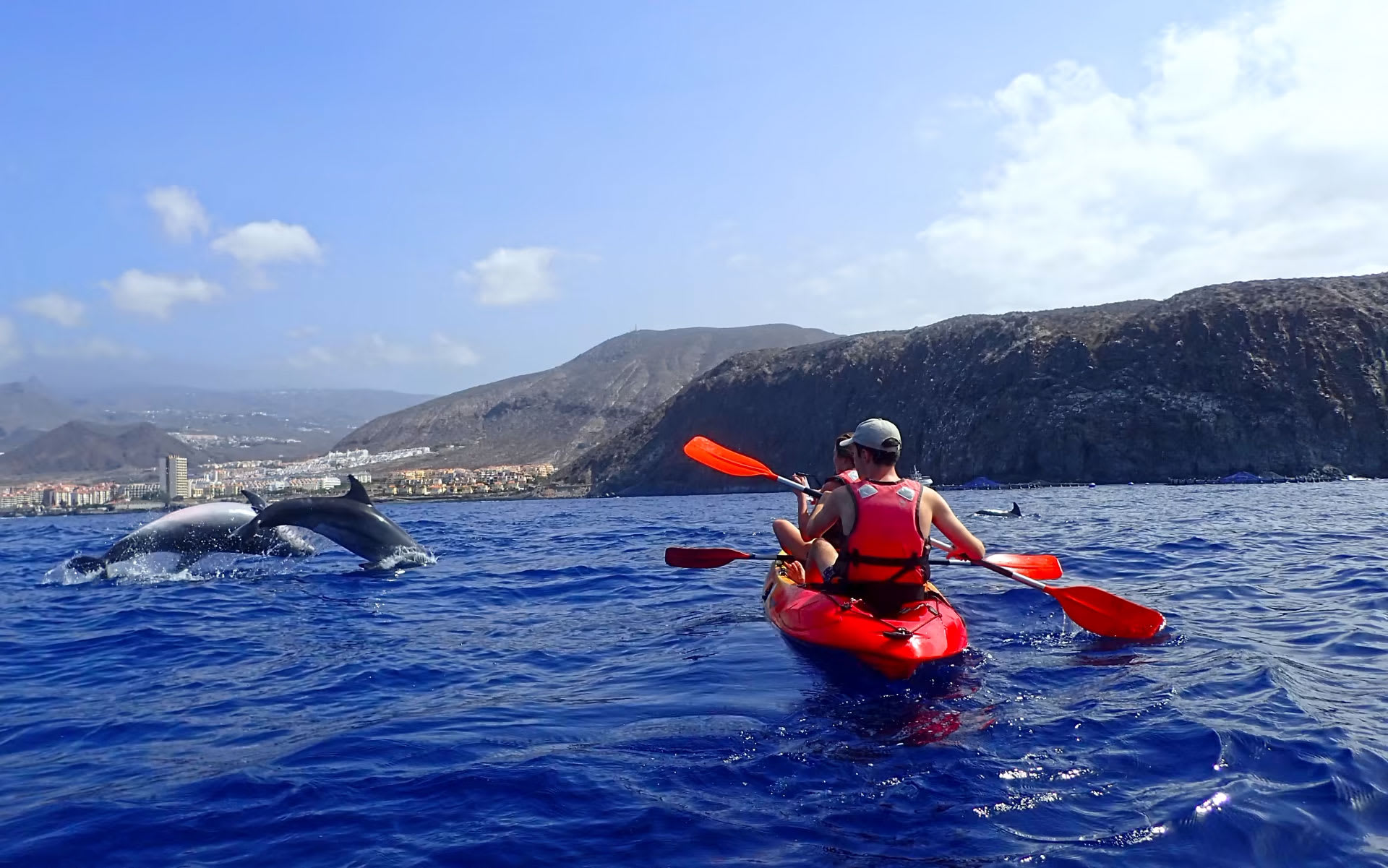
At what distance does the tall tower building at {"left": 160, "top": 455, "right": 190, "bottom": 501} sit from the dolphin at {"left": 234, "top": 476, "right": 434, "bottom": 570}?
97475 mm

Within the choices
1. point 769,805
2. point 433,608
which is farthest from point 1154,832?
point 433,608

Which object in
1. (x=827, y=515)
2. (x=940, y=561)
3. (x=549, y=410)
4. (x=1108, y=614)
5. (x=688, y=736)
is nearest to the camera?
(x=688, y=736)

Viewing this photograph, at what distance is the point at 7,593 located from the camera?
16.9 meters

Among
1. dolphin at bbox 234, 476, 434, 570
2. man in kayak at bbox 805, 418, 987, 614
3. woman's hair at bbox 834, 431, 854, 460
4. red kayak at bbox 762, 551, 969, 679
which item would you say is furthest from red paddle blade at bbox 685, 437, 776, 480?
dolphin at bbox 234, 476, 434, 570

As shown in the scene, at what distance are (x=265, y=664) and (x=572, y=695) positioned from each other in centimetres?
383

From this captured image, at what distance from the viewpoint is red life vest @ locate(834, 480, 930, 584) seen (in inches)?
336

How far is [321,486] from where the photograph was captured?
125250 millimetres

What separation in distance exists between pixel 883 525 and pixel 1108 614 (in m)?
2.68

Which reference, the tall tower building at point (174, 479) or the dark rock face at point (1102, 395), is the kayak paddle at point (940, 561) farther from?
the tall tower building at point (174, 479)

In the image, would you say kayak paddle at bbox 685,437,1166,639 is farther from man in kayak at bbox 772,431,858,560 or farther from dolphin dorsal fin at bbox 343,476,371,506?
dolphin dorsal fin at bbox 343,476,371,506

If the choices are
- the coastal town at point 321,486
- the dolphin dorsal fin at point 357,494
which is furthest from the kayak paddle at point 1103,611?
the coastal town at point 321,486

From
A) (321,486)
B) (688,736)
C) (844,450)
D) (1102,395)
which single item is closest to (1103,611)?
(844,450)

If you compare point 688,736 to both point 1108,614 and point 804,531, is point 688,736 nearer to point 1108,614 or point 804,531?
point 804,531

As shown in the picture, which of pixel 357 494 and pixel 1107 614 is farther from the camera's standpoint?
pixel 357 494
